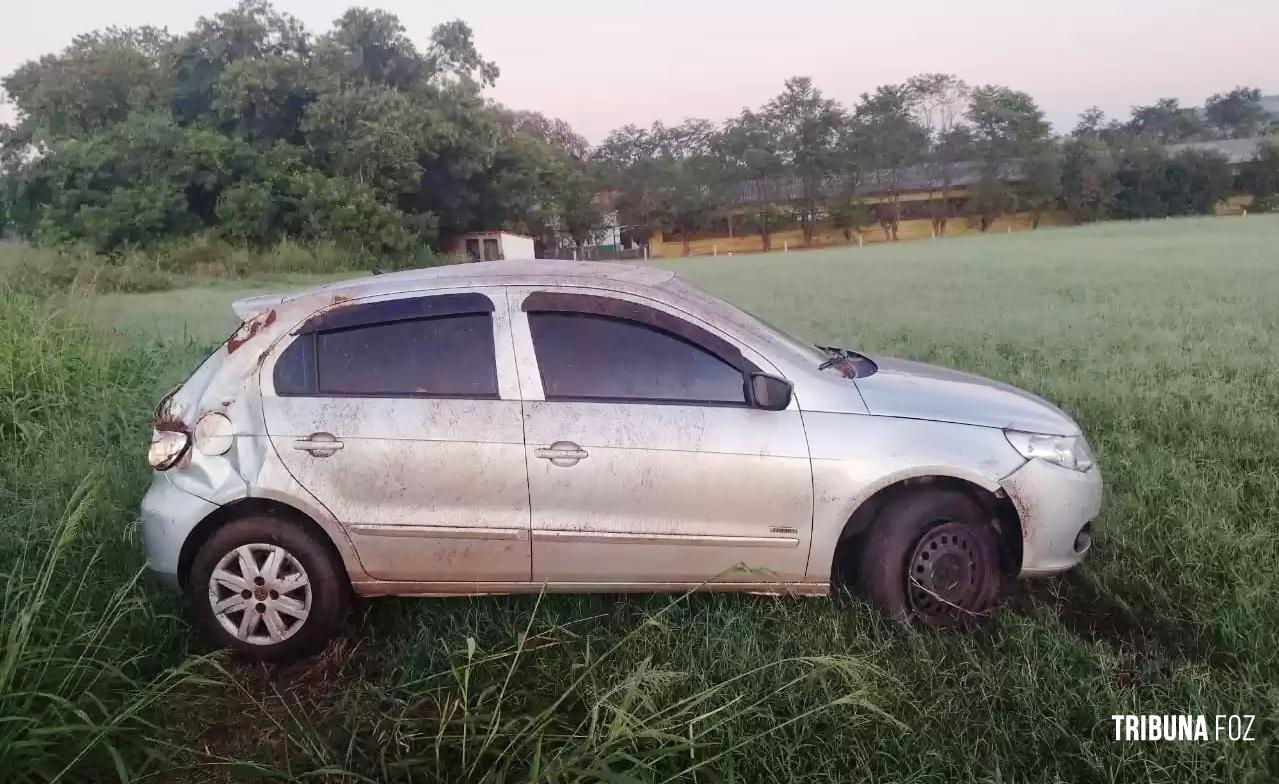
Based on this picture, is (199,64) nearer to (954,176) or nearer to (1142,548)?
(1142,548)

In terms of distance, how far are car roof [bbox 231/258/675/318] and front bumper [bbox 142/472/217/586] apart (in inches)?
30.8

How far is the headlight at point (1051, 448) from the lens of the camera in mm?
3455

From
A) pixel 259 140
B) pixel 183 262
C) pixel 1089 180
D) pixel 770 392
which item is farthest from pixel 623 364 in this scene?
pixel 1089 180

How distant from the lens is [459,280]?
3.63m

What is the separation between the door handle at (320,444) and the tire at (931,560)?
6.82 ft

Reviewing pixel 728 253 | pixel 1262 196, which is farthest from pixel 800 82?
pixel 1262 196

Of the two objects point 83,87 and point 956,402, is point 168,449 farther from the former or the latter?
point 83,87

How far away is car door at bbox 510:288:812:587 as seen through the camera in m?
3.35

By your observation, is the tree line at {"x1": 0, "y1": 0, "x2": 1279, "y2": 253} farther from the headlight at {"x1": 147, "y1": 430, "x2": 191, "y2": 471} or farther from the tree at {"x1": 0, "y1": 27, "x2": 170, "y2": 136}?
the headlight at {"x1": 147, "y1": 430, "x2": 191, "y2": 471}

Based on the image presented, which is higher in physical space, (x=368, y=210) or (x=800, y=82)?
(x=800, y=82)

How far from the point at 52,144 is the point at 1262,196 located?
130 feet

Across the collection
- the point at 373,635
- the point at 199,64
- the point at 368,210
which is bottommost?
the point at 373,635

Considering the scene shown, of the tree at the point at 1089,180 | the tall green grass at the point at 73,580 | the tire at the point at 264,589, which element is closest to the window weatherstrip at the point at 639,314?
the tire at the point at 264,589

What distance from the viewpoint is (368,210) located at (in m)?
21.6
